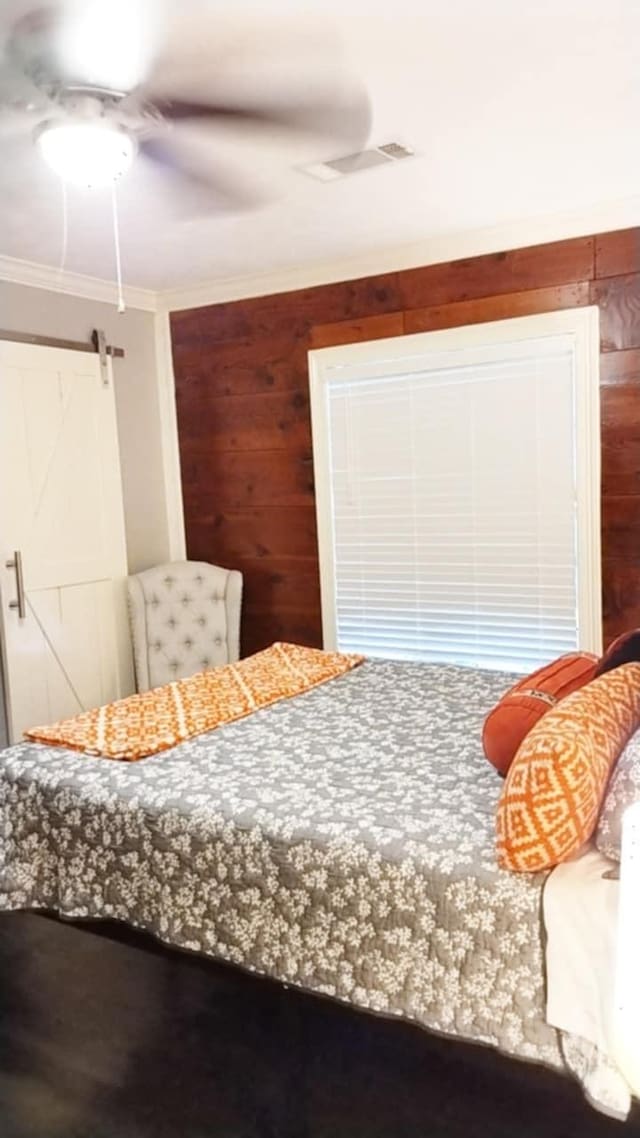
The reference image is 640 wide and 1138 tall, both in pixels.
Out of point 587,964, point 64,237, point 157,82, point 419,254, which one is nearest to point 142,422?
point 64,237

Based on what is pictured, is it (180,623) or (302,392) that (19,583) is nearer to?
(180,623)

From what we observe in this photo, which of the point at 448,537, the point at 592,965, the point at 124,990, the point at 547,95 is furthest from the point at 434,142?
the point at 124,990

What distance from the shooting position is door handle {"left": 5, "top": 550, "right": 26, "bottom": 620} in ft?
12.6

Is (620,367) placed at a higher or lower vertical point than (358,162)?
lower

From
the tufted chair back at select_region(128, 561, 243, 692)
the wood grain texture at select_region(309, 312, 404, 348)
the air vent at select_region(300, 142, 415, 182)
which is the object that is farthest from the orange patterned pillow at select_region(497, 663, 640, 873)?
the tufted chair back at select_region(128, 561, 243, 692)

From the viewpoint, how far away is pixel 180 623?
432 centimetres

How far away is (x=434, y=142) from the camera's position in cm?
261

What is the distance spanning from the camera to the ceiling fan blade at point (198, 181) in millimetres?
2446

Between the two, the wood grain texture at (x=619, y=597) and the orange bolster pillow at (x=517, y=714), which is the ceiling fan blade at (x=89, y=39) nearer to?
the orange bolster pillow at (x=517, y=714)

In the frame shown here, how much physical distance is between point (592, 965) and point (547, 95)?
85.2 inches

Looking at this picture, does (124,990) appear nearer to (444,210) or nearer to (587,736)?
(587,736)

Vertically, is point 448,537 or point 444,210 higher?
point 444,210

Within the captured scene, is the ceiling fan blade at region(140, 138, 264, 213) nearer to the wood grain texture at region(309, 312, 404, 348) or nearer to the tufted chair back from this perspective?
the wood grain texture at region(309, 312, 404, 348)

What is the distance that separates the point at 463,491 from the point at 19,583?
2065mm
